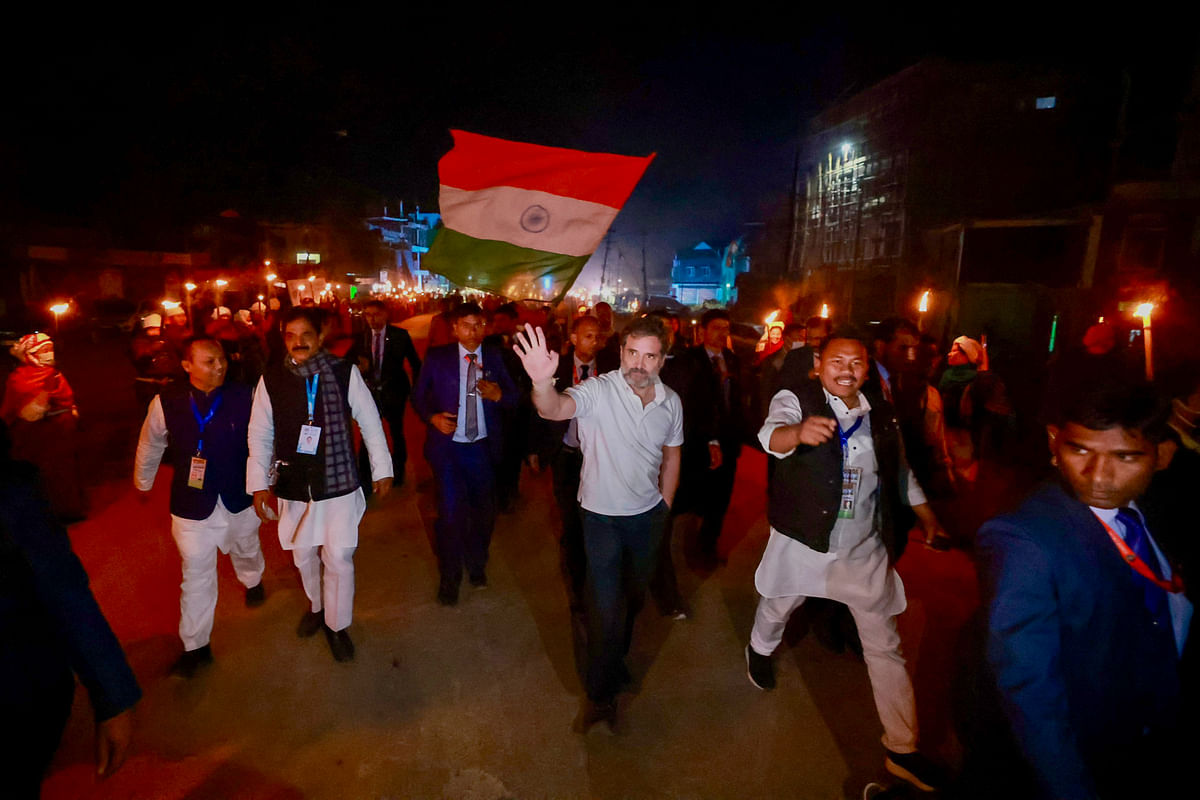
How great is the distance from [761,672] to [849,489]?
1.36 m

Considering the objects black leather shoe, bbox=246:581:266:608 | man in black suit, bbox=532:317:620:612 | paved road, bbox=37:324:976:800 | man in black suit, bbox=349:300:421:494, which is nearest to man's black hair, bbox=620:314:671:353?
man in black suit, bbox=532:317:620:612

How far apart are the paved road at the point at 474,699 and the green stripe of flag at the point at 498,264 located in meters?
2.43

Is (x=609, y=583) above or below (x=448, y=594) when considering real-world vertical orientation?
above

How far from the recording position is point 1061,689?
1.76 metres

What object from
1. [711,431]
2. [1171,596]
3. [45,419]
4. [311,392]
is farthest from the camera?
[45,419]

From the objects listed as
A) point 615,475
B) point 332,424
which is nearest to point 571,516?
point 615,475

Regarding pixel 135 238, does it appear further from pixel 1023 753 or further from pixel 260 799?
pixel 1023 753

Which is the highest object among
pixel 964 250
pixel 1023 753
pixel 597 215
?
pixel 964 250

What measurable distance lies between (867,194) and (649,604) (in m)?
29.4

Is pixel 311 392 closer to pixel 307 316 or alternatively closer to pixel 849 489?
pixel 307 316

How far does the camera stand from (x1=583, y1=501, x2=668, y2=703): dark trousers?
3309mm

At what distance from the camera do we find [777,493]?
342 centimetres

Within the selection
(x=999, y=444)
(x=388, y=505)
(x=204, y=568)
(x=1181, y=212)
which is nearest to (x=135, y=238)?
(x=388, y=505)

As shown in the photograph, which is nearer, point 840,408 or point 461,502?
→ point 840,408
